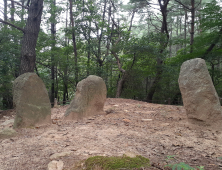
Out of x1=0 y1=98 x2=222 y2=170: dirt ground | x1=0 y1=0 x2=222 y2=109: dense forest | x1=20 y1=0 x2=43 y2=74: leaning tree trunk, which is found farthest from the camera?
x1=0 y1=0 x2=222 y2=109: dense forest

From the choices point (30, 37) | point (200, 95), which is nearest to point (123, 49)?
point (30, 37)

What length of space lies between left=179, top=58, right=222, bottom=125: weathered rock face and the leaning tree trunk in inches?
212

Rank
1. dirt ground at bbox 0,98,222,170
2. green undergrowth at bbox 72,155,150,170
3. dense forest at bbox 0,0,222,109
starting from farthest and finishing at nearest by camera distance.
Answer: dense forest at bbox 0,0,222,109
dirt ground at bbox 0,98,222,170
green undergrowth at bbox 72,155,150,170

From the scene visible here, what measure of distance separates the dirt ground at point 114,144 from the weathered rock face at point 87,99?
451 mm

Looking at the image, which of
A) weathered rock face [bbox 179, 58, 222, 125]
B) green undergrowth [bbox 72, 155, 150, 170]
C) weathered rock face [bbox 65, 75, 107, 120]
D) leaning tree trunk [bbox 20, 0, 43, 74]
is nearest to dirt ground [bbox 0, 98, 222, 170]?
green undergrowth [bbox 72, 155, 150, 170]

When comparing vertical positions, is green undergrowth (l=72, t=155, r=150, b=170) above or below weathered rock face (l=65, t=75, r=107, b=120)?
below

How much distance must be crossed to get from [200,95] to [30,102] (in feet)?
Answer: 12.8

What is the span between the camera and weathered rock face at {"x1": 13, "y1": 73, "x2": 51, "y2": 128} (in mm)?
3781

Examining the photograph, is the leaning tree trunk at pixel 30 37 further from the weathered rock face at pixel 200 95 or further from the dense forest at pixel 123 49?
the weathered rock face at pixel 200 95

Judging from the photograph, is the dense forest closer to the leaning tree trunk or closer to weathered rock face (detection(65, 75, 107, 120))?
the leaning tree trunk

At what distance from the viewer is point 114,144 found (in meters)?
2.79

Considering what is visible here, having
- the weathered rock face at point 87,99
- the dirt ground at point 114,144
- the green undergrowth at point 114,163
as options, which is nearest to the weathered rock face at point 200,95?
the dirt ground at point 114,144

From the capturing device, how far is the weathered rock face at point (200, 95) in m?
3.73

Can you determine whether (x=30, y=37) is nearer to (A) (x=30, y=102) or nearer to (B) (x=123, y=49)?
(A) (x=30, y=102)
